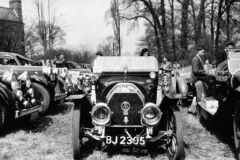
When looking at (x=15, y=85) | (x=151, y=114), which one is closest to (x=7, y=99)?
(x=15, y=85)

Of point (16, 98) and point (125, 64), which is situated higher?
point (125, 64)

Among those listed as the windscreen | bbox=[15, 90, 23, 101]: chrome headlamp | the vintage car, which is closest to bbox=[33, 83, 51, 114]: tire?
the vintage car

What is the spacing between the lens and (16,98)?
Answer: 18.6 ft

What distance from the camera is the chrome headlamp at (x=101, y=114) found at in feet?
13.4

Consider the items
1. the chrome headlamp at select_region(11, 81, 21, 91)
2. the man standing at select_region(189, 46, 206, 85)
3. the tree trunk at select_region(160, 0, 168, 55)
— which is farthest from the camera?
the tree trunk at select_region(160, 0, 168, 55)

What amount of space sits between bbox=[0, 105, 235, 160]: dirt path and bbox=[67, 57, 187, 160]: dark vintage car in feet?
0.87

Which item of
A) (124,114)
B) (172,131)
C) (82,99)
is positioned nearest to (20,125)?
(82,99)

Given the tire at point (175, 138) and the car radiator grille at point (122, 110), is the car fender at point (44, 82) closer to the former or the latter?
the car radiator grille at point (122, 110)

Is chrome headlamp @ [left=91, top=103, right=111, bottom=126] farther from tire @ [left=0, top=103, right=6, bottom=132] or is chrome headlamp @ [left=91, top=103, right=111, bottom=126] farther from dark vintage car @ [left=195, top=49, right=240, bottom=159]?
tire @ [left=0, top=103, right=6, bottom=132]

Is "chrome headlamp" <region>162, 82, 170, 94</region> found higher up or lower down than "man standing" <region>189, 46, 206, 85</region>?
lower down

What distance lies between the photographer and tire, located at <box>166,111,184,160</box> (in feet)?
13.0

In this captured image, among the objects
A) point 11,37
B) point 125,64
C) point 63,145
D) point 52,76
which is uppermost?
point 11,37

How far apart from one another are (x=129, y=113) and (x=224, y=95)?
83.5 inches

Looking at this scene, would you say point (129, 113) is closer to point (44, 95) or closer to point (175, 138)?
point (175, 138)
